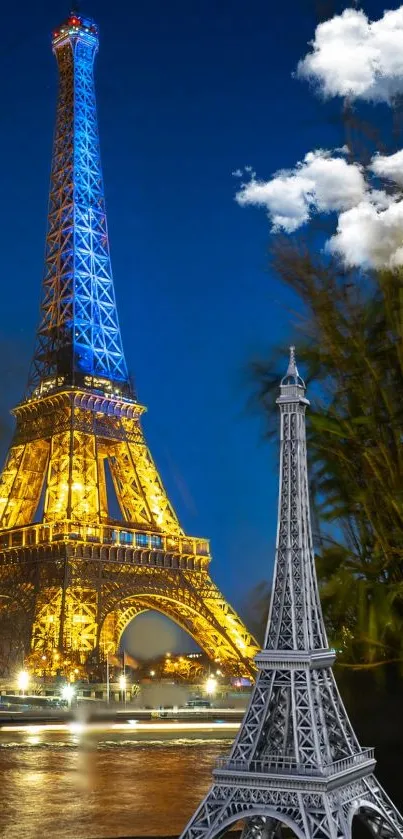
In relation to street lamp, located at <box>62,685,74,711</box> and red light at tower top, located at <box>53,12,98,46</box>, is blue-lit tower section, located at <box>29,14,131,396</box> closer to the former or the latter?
red light at tower top, located at <box>53,12,98,46</box>

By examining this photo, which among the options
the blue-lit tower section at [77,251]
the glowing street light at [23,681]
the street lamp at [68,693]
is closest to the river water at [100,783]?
the street lamp at [68,693]

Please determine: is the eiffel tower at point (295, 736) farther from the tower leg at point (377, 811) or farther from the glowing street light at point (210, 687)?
the glowing street light at point (210, 687)

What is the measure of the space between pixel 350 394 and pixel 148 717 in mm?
30093

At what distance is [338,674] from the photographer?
19.3 meters

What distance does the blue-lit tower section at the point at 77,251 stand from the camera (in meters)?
63.4

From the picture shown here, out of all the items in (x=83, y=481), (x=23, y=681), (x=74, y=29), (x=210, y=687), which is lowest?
(x=210, y=687)

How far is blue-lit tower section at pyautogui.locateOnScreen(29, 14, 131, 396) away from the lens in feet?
208

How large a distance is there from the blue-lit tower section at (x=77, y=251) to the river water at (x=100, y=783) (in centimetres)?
3069

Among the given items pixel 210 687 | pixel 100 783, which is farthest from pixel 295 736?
pixel 210 687

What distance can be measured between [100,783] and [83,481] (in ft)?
106

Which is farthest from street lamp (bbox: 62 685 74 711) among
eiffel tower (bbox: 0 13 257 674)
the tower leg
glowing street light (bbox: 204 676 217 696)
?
the tower leg

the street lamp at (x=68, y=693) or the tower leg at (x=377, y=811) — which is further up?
the street lamp at (x=68, y=693)

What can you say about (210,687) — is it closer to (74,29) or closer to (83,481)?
(83,481)

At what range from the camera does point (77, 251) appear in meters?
66.1
